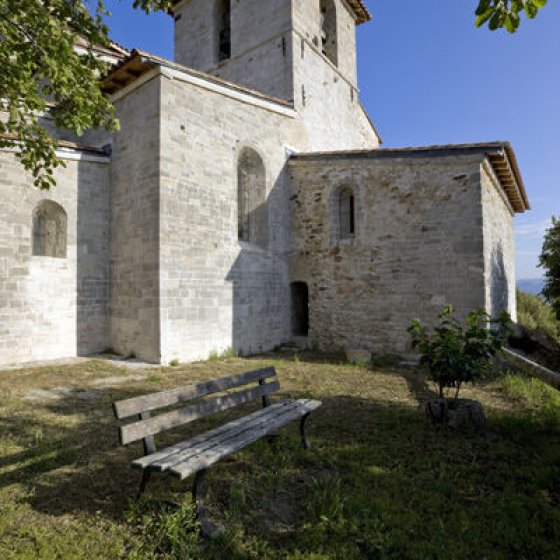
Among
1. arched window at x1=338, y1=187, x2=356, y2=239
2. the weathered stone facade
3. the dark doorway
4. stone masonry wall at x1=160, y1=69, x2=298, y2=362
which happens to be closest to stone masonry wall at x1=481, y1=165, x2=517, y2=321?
the weathered stone facade

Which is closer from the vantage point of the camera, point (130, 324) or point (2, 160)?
Answer: point (2, 160)

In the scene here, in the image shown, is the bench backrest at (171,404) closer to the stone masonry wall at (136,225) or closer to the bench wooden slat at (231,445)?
the bench wooden slat at (231,445)

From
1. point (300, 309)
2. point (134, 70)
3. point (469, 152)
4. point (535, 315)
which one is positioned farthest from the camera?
point (535, 315)

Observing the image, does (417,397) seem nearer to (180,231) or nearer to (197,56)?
(180,231)

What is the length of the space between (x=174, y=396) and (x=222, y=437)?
0.52 metres

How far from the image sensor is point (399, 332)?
8.68m

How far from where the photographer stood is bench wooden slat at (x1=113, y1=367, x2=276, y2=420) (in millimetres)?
2668

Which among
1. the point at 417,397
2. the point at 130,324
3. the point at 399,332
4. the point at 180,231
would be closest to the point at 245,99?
the point at 180,231

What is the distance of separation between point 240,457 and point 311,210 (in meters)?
7.53

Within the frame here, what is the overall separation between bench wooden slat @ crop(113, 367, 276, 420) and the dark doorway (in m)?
6.51

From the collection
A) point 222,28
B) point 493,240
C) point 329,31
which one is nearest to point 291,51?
point 329,31

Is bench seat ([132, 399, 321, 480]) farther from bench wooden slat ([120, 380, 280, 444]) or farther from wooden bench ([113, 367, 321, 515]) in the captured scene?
bench wooden slat ([120, 380, 280, 444])

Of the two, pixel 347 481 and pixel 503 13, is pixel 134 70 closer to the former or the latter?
pixel 503 13

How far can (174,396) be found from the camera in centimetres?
307
